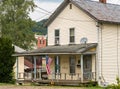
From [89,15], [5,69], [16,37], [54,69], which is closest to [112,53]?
[89,15]

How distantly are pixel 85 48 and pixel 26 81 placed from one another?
744 centimetres

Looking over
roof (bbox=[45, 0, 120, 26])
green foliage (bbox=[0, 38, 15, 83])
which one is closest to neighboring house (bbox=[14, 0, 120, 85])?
roof (bbox=[45, 0, 120, 26])

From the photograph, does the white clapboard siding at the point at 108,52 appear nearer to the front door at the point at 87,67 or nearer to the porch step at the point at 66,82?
the front door at the point at 87,67

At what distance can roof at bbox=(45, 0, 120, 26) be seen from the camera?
1561 inches

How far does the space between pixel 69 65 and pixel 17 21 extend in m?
31.7

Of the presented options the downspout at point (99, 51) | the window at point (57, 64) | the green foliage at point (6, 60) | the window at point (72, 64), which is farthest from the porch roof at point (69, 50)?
the green foliage at point (6, 60)

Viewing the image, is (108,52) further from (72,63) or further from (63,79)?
(63,79)

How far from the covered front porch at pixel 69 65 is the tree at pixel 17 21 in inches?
1070

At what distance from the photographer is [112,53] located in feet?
129

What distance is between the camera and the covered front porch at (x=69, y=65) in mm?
38188

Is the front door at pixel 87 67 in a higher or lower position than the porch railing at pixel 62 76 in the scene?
higher

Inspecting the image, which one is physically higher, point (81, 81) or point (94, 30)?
point (94, 30)

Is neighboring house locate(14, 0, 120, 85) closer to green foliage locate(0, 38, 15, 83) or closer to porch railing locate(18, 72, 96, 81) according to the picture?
porch railing locate(18, 72, 96, 81)

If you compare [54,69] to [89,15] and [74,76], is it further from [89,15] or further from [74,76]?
[89,15]
